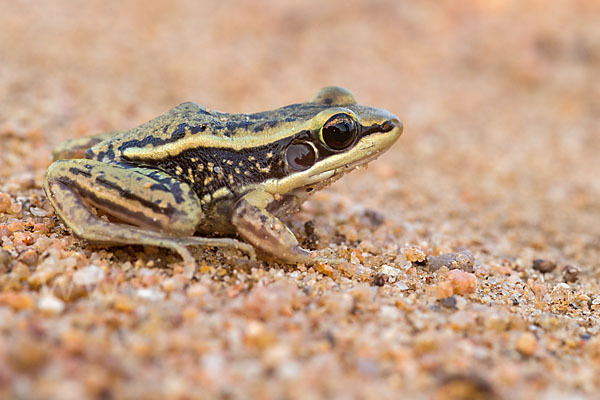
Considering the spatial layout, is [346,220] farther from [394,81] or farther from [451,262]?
[394,81]

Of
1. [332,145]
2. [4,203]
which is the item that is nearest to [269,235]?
[332,145]

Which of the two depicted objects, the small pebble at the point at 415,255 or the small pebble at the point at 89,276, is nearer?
the small pebble at the point at 89,276

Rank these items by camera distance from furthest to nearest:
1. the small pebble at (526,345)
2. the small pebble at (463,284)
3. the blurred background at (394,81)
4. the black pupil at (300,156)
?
the blurred background at (394,81)
the black pupil at (300,156)
the small pebble at (463,284)
the small pebble at (526,345)

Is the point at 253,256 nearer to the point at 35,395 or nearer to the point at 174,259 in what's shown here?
the point at 174,259

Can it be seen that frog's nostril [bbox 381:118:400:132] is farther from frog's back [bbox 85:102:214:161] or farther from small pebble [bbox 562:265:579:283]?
small pebble [bbox 562:265:579:283]

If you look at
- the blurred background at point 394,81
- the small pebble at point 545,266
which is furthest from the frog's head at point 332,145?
the small pebble at point 545,266

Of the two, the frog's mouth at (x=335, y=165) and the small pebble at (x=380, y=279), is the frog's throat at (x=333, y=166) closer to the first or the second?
the frog's mouth at (x=335, y=165)
